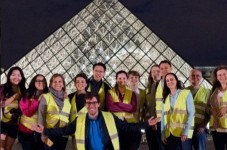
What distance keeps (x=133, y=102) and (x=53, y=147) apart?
122 centimetres

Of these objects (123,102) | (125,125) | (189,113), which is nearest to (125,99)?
(123,102)

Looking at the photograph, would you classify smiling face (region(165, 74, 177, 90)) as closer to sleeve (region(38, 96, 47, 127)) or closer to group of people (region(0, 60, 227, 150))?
group of people (region(0, 60, 227, 150))

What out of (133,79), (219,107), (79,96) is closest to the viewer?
(219,107)

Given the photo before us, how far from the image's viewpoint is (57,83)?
6277 millimetres

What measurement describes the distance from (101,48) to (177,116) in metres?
20.7

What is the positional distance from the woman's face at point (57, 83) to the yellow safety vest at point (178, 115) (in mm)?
1297

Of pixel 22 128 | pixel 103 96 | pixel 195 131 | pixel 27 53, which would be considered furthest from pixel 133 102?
pixel 27 53

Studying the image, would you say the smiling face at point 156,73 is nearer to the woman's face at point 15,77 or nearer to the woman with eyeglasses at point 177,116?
the woman with eyeglasses at point 177,116

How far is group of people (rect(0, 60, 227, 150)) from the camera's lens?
6.02m

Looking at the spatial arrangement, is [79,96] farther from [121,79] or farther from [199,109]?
[199,109]

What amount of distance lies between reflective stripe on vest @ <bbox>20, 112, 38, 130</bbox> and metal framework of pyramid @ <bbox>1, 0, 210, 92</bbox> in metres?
17.3

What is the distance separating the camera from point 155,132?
724cm

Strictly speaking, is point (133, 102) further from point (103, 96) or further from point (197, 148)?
point (197, 148)

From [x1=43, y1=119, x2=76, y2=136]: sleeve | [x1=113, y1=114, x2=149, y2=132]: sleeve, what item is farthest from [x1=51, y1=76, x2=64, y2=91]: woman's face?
[x1=113, y1=114, x2=149, y2=132]: sleeve
